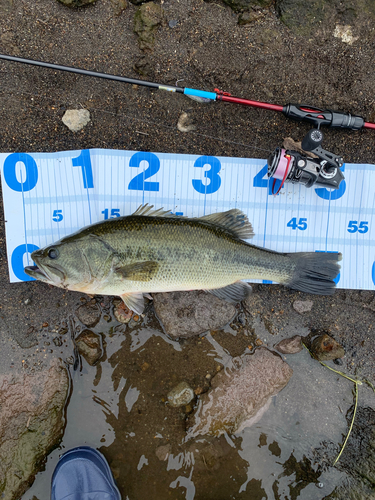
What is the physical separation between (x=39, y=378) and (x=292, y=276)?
10.2 ft

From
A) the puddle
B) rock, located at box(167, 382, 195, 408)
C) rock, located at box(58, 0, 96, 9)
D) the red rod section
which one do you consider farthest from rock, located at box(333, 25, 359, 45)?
rock, located at box(167, 382, 195, 408)

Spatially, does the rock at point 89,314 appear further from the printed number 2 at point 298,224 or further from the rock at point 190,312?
the printed number 2 at point 298,224

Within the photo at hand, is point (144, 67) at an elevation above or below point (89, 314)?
above

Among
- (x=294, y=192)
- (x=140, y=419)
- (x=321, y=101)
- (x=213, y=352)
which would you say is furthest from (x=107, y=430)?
(x=321, y=101)

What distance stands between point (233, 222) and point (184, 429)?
2.46m

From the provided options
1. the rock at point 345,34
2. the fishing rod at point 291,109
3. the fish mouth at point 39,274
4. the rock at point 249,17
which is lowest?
the fish mouth at point 39,274

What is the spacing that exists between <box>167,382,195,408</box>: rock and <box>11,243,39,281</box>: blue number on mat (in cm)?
210

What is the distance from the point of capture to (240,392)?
354 cm

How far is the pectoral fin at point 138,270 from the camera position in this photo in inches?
116

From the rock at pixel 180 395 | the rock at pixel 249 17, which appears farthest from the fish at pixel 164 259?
the rock at pixel 249 17

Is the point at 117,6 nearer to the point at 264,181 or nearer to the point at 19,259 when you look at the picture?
the point at 264,181

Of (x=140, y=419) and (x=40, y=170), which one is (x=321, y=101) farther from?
(x=140, y=419)

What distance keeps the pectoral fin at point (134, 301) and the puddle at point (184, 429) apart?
0.41m

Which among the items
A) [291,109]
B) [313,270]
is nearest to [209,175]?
[291,109]
